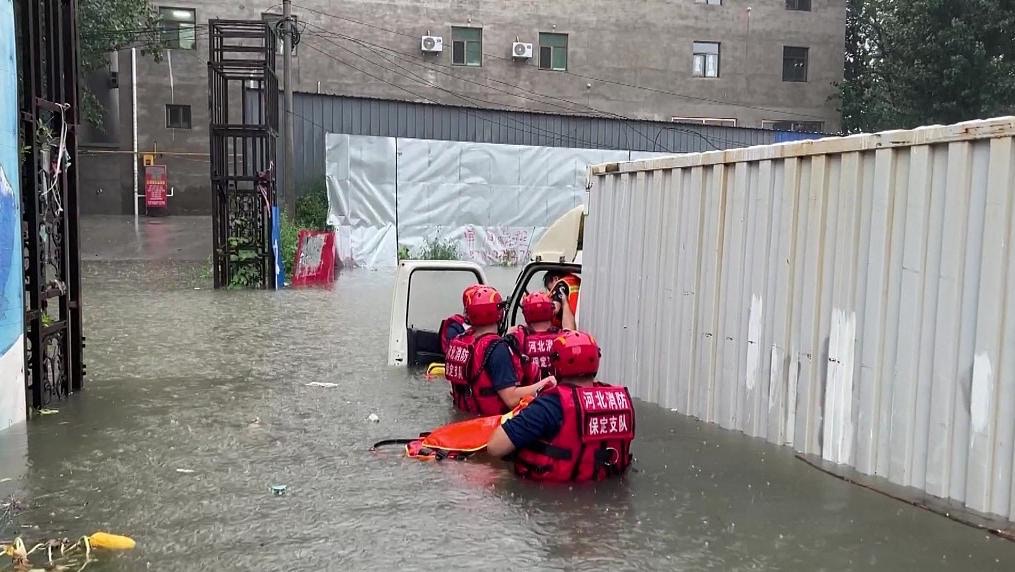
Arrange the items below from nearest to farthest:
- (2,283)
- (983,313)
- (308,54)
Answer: (983,313), (2,283), (308,54)

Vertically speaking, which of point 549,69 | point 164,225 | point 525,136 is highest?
point 549,69

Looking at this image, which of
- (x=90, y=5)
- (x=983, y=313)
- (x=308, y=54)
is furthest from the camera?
(x=308, y=54)

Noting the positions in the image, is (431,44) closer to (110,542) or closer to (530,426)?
(530,426)

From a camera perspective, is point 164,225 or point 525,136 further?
point 164,225

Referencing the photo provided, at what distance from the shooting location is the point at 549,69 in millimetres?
37875

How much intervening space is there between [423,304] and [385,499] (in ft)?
15.3

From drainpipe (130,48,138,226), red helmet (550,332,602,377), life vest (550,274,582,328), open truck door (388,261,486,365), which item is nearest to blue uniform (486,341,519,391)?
red helmet (550,332,602,377)

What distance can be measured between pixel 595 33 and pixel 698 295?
32717 mm

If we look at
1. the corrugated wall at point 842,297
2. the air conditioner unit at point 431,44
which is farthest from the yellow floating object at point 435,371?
the air conditioner unit at point 431,44

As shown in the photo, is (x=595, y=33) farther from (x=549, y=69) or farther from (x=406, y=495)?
(x=406, y=495)

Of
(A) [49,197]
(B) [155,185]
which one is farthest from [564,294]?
(B) [155,185]

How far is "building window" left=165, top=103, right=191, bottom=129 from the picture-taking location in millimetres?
36219

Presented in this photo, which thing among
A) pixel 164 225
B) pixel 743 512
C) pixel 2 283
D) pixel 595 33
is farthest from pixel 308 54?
pixel 743 512

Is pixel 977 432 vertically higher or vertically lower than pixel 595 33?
lower
